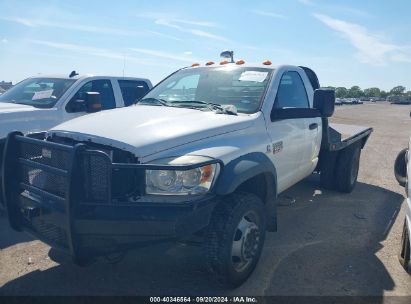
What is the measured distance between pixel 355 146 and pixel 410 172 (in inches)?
126

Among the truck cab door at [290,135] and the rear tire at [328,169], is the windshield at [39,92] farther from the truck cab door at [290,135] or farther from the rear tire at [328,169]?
the rear tire at [328,169]

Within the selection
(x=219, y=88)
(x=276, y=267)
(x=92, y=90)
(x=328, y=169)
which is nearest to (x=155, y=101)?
(x=219, y=88)

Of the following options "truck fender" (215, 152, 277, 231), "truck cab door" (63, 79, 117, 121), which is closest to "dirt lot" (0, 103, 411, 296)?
"truck fender" (215, 152, 277, 231)

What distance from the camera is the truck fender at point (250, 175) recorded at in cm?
283

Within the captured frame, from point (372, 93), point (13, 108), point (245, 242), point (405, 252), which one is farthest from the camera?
point (372, 93)

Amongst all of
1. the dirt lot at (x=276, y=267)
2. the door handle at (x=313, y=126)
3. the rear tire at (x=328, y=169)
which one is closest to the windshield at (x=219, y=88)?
the door handle at (x=313, y=126)

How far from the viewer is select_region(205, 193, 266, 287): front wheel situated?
9.62 ft

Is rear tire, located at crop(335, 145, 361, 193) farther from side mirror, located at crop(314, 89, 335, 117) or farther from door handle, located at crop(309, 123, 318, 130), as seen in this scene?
side mirror, located at crop(314, 89, 335, 117)

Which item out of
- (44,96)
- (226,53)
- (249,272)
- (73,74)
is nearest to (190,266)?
(249,272)

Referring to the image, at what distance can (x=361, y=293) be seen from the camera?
3229mm

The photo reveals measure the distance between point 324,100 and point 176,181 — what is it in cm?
223

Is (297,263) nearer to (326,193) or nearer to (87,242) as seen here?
(87,242)

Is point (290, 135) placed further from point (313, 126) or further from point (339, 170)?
point (339, 170)

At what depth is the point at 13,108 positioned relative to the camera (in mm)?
5539
